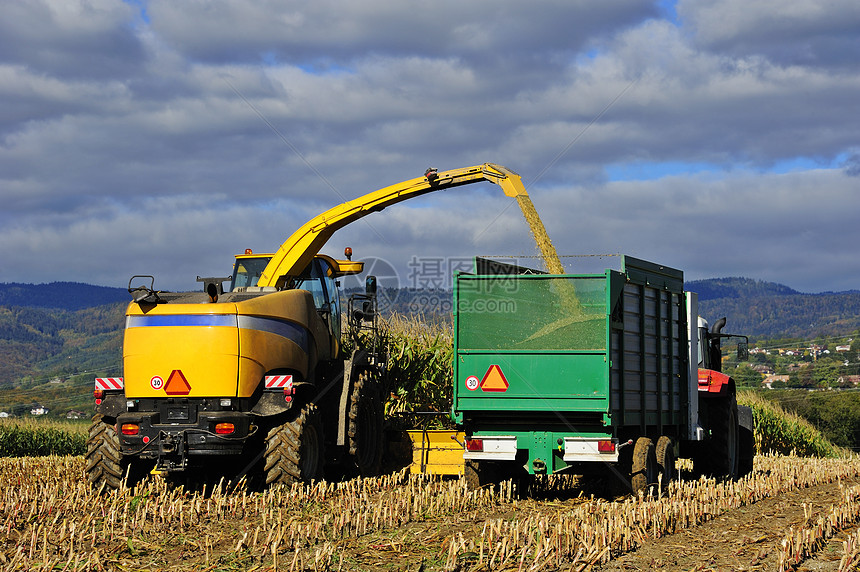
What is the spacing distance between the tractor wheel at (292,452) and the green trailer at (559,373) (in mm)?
1820

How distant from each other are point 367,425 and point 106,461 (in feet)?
12.2

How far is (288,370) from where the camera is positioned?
11.9 metres

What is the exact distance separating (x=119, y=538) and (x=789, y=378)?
77787mm

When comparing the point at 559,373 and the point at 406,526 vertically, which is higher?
the point at 559,373

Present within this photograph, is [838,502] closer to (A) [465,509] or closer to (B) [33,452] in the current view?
(A) [465,509]

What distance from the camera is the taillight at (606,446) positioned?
10453 millimetres

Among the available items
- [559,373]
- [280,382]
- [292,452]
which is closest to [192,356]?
[280,382]

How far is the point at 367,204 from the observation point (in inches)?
551

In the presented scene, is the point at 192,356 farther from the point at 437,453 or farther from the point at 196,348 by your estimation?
the point at 437,453

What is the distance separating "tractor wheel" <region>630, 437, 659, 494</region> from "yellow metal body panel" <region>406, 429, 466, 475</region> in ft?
9.49

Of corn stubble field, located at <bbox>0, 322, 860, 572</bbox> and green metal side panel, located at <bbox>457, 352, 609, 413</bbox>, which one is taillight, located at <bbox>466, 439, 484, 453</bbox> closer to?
green metal side panel, located at <bbox>457, 352, 609, 413</bbox>

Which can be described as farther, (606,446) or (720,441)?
(720,441)

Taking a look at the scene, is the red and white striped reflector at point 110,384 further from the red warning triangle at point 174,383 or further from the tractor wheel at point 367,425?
the tractor wheel at point 367,425

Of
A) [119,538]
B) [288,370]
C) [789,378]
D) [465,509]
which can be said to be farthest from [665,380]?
[789,378]
